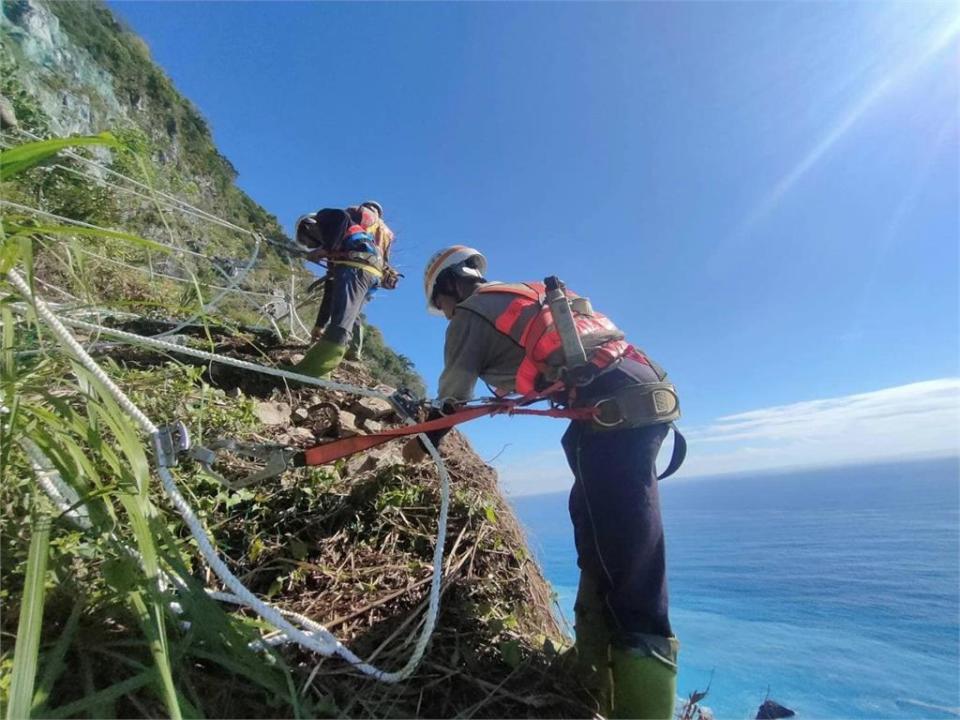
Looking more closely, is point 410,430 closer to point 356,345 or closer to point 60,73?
point 356,345

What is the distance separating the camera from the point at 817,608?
3722 centimetres

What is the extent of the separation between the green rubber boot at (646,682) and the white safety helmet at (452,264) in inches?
82.7

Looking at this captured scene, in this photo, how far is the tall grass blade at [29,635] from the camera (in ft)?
2.57

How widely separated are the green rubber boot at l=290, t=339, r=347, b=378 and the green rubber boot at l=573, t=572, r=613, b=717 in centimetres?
264

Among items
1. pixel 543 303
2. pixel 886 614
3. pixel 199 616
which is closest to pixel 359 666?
pixel 199 616

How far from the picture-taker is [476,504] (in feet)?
8.40

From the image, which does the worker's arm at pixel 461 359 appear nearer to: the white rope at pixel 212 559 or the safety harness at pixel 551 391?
the safety harness at pixel 551 391

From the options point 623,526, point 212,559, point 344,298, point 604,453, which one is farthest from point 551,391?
point 344,298

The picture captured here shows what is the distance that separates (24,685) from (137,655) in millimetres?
650

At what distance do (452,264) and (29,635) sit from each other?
254 cm

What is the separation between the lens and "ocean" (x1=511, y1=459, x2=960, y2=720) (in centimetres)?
2183

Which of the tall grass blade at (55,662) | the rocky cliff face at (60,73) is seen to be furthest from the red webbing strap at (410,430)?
the rocky cliff face at (60,73)

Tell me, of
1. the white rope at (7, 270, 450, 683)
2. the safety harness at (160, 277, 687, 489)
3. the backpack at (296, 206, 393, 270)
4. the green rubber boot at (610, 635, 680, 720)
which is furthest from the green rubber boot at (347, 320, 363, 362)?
the green rubber boot at (610, 635, 680, 720)

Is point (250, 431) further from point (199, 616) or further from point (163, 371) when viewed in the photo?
point (199, 616)
